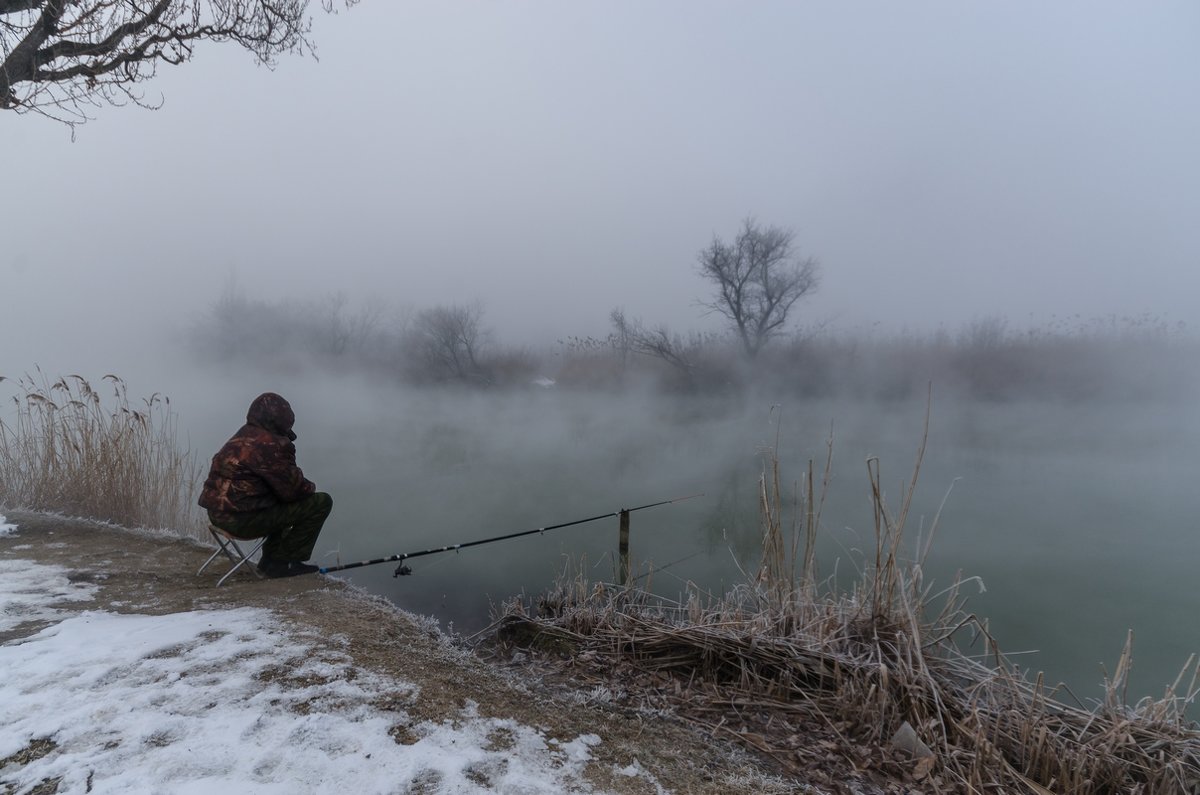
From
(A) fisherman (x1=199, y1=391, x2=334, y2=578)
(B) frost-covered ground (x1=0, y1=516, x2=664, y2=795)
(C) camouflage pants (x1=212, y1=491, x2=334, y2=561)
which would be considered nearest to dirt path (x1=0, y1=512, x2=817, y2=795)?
(B) frost-covered ground (x1=0, y1=516, x2=664, y2=795)

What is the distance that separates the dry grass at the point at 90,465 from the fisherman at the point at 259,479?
3.14m

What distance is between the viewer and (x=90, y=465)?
5.59 m

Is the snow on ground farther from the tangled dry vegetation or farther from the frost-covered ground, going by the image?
the tangled dry vegetation

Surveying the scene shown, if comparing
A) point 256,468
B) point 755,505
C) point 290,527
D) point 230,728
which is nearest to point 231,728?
point 230,728

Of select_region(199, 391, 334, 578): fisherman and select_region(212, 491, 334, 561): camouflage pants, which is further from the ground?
select_region(199, 391, 334, 578): fisherman

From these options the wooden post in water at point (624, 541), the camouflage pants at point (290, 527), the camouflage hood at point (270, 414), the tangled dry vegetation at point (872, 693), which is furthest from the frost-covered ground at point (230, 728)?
the wooden post in water at point (624, 541)

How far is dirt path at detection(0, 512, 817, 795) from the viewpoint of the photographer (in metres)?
2.00

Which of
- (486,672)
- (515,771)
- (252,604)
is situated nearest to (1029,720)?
(515,771)

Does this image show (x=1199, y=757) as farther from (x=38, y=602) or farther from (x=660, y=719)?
(x=38, y=602)

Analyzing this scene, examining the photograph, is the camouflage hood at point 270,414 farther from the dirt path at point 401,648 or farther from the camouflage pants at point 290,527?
the dirt path at point 401,648

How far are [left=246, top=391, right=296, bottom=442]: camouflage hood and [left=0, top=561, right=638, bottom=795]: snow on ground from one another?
1333 millimetres

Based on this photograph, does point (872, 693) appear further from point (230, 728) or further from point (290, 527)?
point (290, 527)

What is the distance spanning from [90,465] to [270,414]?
372 cm

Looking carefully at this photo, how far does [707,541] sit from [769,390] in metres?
15.5
